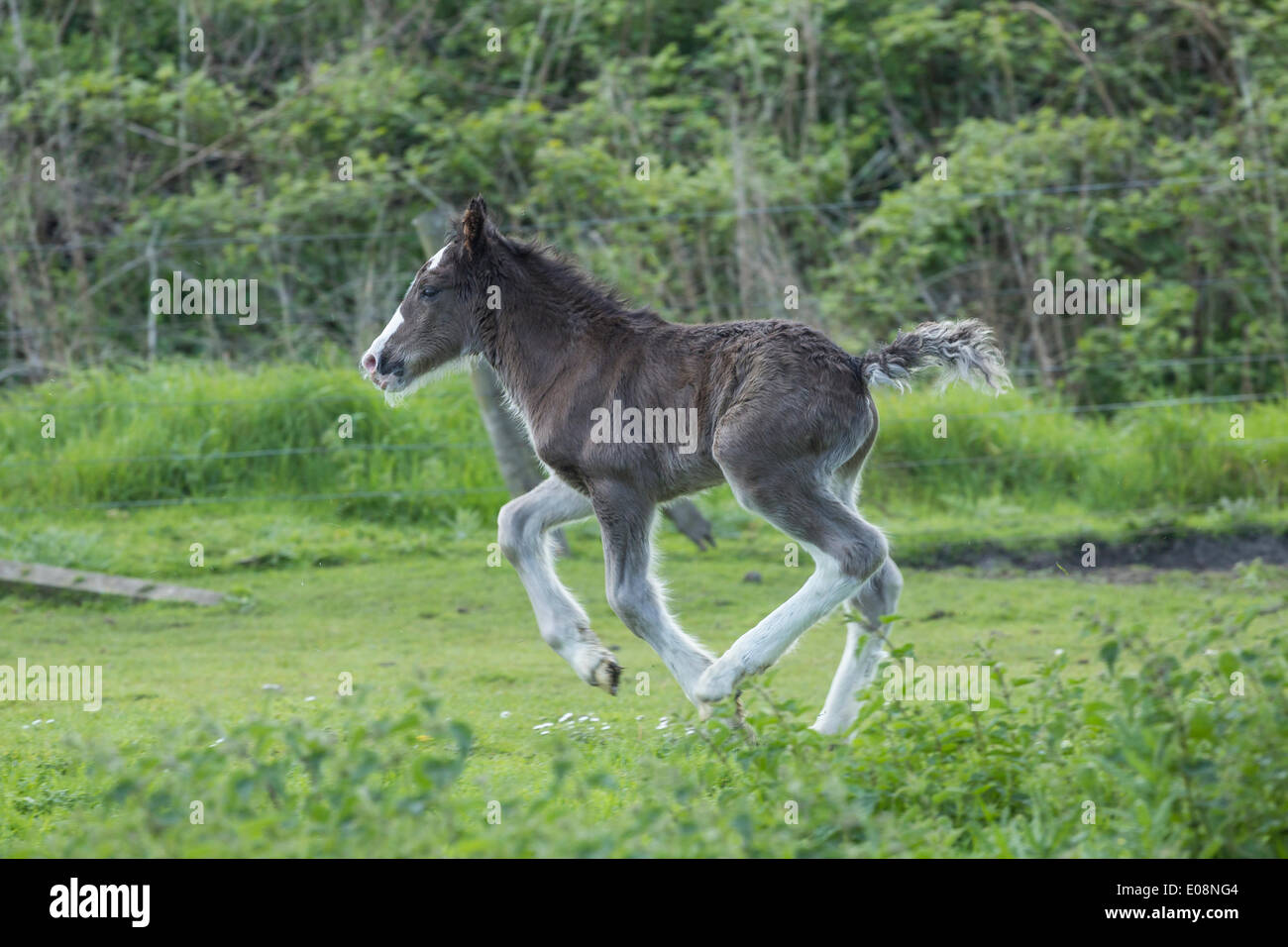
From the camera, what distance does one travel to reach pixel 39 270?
13.1 metres

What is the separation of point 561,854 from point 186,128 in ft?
41.7

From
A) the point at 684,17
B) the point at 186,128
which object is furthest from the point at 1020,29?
the point at 186,128

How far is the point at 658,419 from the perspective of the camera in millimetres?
6320

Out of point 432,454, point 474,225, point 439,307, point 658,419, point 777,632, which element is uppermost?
point 474,225

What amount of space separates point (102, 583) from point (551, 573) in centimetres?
421

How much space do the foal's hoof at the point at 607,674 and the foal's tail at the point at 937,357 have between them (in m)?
1.61

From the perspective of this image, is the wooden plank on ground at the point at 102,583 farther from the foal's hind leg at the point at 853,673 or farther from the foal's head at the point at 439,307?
the foal's hind leg at the point at 853,673

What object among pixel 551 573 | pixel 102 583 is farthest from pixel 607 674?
pixel 102 583

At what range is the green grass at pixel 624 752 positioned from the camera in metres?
4.14

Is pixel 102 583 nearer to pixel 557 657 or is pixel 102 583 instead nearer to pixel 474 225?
pixel 557 657

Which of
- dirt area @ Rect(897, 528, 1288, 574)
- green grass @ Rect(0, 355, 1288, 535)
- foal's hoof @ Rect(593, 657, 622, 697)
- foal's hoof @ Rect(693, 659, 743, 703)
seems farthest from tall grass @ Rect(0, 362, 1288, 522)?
foal's hoof @ Rect(693, 659, 743, 703)

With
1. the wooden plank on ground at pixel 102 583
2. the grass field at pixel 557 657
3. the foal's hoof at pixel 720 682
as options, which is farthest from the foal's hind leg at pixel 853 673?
the wooden plank on ground at pixel 102 583

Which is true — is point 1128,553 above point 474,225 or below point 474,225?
below

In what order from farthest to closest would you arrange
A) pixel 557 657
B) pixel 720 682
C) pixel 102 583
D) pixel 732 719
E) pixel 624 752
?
pixel 102 583 < pixel 557 657 < pixel 624 752 < pixel 720 682 < pixel 732 719
